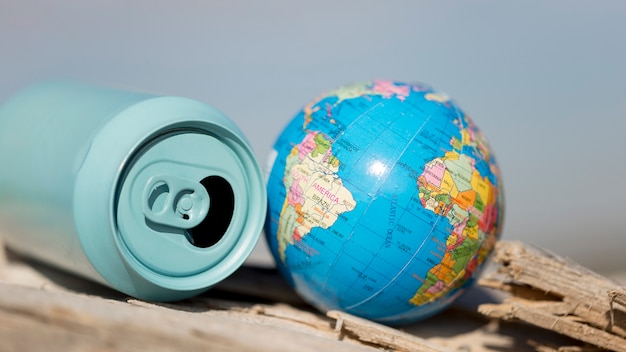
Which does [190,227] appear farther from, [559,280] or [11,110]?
[559,280]

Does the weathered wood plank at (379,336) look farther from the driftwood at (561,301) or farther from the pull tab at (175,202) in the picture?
the pull tab at (175,202)

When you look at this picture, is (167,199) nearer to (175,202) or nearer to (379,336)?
(175,202)

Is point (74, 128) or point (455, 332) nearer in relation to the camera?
point (74, 128)

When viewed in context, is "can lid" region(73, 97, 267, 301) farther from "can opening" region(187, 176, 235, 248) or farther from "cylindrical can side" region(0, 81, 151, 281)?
"cylindrical can side" region(0, 81, 151, 281)

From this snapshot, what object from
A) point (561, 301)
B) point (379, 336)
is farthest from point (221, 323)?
point (561, 301)

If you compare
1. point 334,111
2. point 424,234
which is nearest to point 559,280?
point 424,234

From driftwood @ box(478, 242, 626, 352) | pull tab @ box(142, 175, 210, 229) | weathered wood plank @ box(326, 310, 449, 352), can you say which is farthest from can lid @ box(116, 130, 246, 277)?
driftwood @ box(478, 242, 626, 352)

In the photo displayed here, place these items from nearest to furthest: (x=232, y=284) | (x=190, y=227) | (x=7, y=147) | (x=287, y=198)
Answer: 1. (x=190, y=227)
2. (x=287, y=198)
3. (x=7, y=147)
4. (x=232, y=284)
